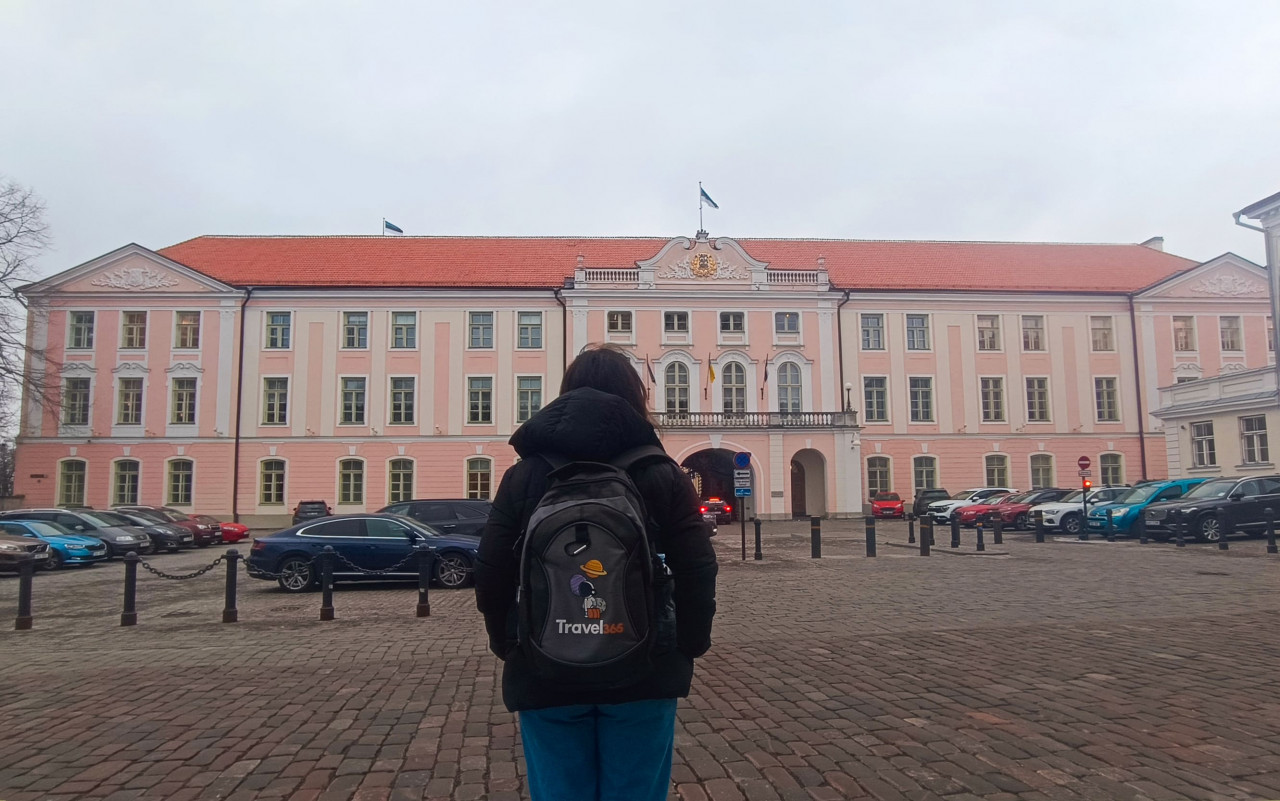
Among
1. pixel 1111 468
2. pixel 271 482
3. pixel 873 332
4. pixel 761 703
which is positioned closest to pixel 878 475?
pixel 873 332

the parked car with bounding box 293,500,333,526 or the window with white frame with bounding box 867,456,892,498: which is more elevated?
the window with white frame with bounding box 867,456,892,498

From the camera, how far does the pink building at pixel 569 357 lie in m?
40.7

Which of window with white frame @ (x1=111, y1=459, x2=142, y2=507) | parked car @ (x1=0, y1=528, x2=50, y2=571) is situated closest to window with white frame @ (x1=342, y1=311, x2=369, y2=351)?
window with white frame @ (x1=111, y1=459, x2=142, y2=507)

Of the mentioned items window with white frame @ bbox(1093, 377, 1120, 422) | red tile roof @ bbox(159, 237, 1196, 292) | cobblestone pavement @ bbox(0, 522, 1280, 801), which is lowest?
cobblestone pavement @ bbox(0, 522, 1280, 801)

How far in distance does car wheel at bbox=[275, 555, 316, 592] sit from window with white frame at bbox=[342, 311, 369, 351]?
2905cm

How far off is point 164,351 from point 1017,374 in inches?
1704

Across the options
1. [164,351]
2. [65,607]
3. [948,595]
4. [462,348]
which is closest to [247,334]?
[164,351]

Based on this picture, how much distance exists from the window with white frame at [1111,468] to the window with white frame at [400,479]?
117 ft

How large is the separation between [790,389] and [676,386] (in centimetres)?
588

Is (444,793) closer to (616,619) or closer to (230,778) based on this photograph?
(230,778)

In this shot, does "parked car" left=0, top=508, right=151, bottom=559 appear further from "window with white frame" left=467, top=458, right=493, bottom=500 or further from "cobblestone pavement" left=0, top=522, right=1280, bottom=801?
"window with white frame" left=467, top=458, right=493, bottom=500

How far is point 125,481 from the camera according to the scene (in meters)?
40.2

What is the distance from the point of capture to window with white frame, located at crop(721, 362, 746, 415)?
42.6 m

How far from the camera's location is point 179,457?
40.4m
